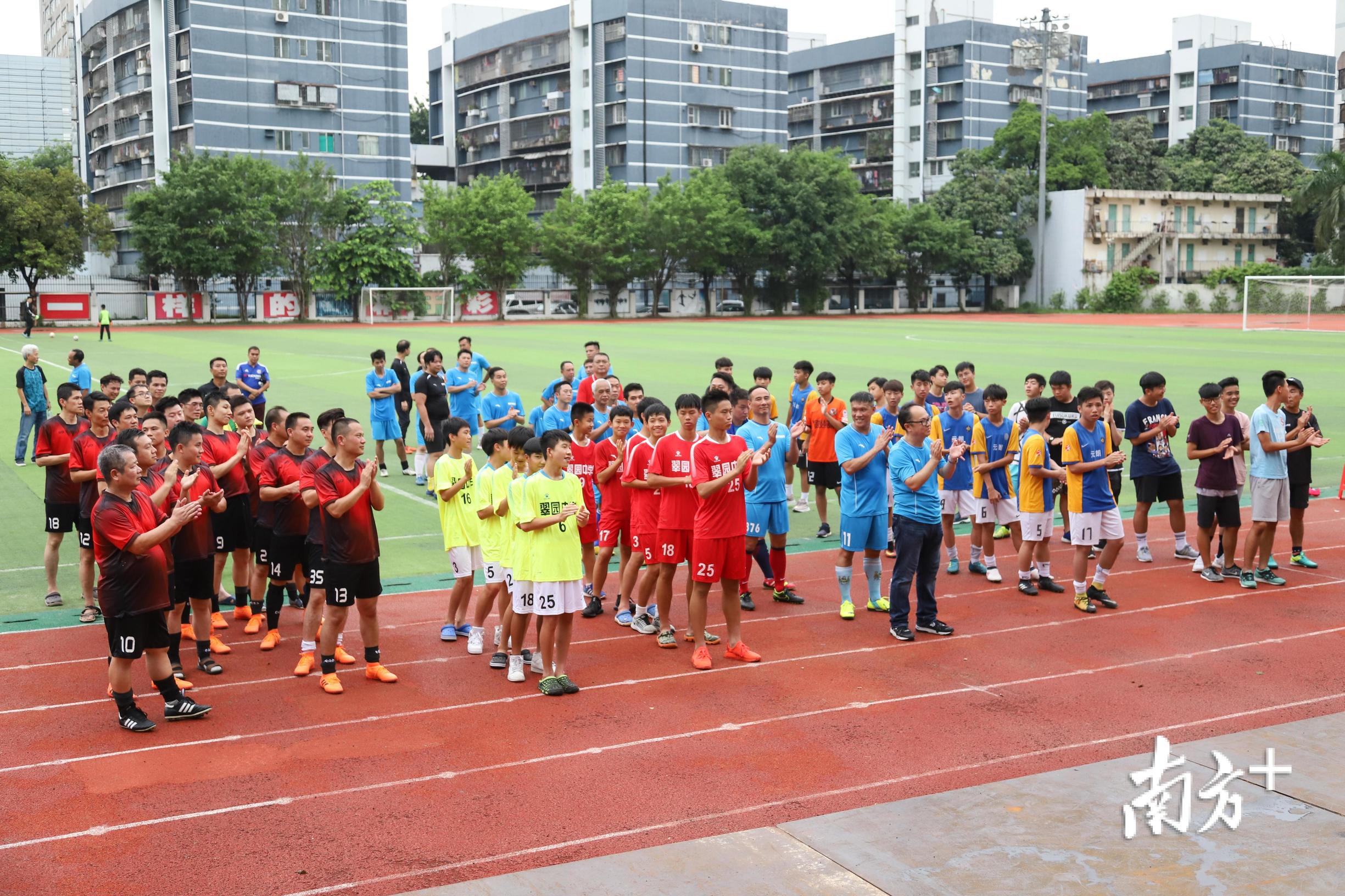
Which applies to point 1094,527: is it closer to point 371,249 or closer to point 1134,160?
point 371,249

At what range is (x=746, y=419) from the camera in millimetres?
11172

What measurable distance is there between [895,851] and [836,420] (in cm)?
798

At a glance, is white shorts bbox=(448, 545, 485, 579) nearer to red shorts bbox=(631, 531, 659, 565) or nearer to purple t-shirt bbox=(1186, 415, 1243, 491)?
red shorts bbox=(631, 531, 659, 565)

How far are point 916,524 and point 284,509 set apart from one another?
16.5 feet

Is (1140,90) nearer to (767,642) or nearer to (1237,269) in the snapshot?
(1237,269)

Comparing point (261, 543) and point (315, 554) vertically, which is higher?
point (315, 554)

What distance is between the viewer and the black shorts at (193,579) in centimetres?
884

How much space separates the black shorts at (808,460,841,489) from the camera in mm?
13922

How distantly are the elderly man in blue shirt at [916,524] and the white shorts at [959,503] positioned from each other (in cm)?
206

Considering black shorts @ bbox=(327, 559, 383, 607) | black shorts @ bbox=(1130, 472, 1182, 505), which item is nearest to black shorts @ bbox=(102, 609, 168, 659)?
black shorts @ bbox=(327, 559, 383, 607)

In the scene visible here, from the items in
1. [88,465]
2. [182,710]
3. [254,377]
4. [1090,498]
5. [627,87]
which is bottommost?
[182,710]

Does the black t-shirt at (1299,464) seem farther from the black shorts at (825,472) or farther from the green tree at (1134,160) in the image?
the green tree at (1134,160)

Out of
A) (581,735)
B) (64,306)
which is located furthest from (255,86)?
(581,735)

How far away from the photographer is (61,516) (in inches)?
420
